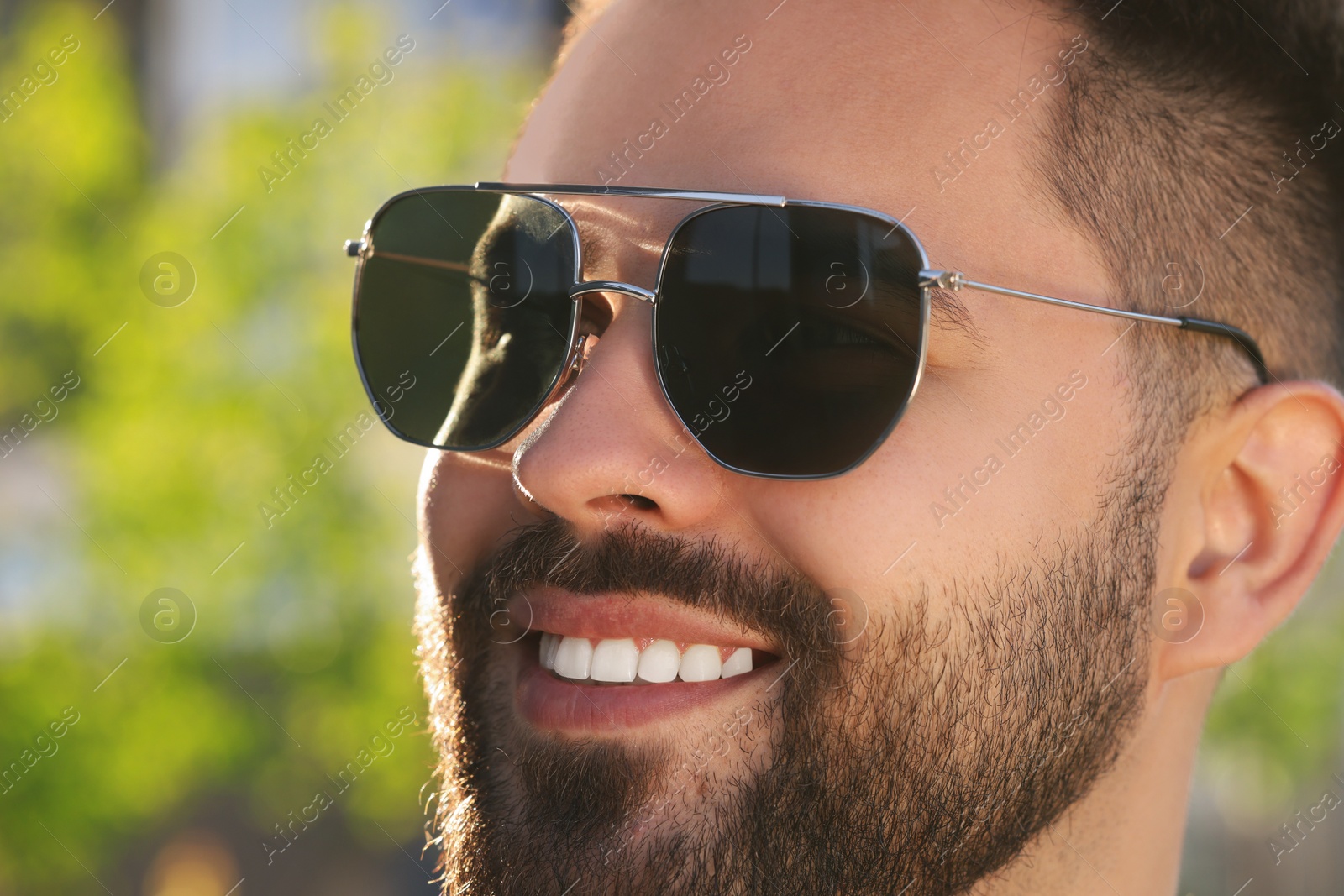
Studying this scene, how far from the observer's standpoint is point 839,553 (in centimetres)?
153

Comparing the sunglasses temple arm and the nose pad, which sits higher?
the nose pad

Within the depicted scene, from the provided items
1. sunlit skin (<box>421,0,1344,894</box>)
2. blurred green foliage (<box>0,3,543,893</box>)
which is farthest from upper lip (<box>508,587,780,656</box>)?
blurred green foliage (<box>0,3,543,893</box>)

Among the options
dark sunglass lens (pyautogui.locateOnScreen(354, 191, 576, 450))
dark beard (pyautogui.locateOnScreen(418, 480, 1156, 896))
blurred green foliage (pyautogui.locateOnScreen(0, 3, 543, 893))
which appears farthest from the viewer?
blurred green foliage (pyautogui.locateOnScreen(0, 3, 543, 893))

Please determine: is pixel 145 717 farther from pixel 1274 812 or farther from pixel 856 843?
pixel 1274 812

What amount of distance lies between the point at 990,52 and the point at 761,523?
2.84ft

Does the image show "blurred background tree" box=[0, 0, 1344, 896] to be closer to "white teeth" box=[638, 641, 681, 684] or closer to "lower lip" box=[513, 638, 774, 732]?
"lower lip" box=[513, 638, 774, 732]

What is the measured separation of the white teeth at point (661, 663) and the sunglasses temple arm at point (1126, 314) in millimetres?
671

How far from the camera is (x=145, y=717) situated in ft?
19.2

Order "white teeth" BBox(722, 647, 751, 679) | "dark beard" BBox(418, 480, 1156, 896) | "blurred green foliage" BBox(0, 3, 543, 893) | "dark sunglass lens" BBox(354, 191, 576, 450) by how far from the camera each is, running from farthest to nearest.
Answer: "blurred green foliage" BBox(0, 3, 543, 893) → "dark sunglass lens" BBox(354, 191, 576, 450) → "white teeth" BBox(722, 647, 751, 679) → "dark beard" BBox(418, 480, 1156, 896)

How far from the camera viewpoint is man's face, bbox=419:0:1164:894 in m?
1.50

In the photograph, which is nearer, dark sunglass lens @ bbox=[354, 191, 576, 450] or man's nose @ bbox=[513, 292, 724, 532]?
man's nose @ bbox=[513, 292, 724, 532]

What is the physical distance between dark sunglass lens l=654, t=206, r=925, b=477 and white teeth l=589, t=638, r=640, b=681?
0.34 meters

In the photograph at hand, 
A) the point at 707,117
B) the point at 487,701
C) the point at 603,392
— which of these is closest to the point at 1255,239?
the point at 707,117

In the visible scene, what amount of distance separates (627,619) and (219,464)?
5.03 meters
